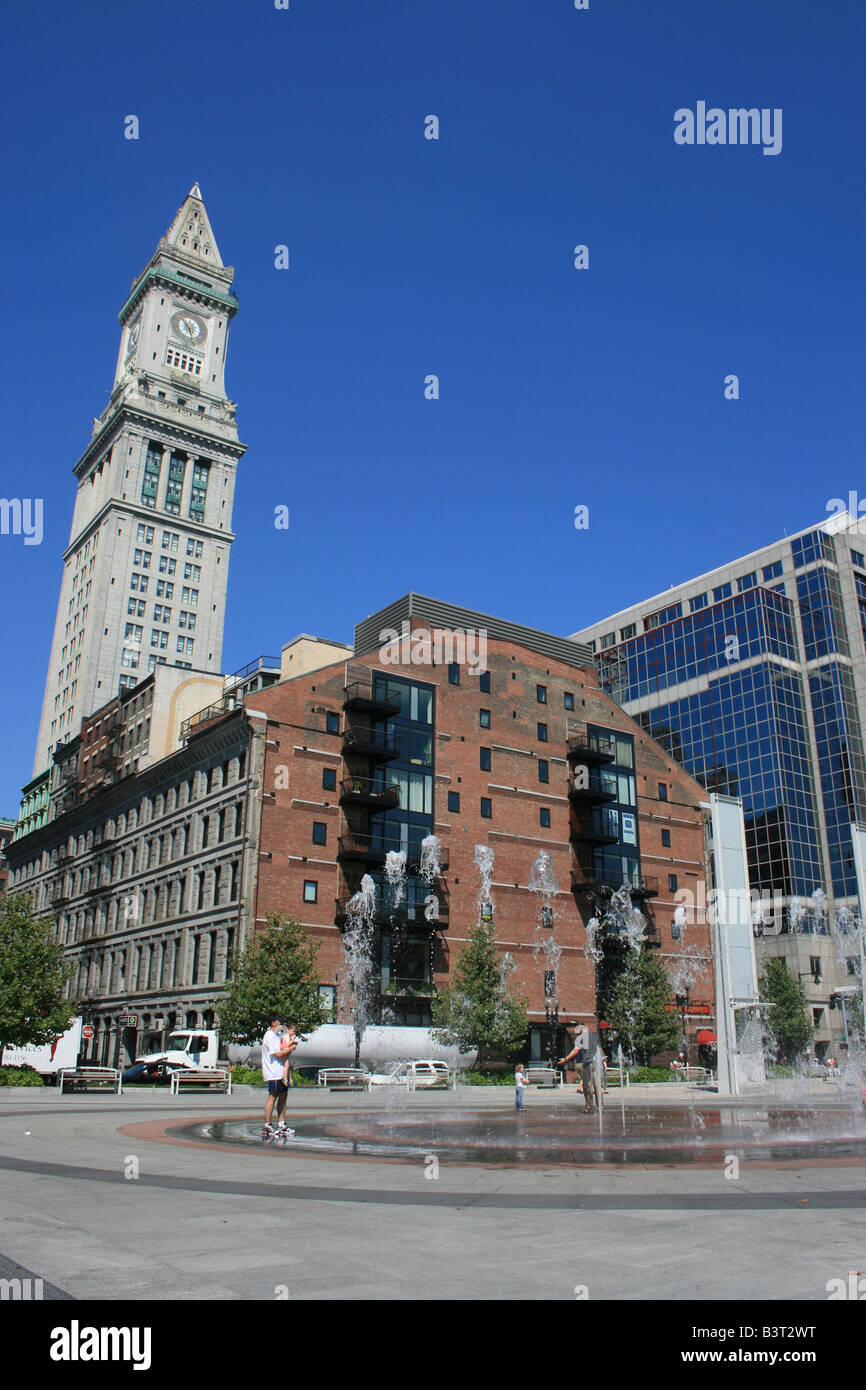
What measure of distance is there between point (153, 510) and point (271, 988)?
82.8 m

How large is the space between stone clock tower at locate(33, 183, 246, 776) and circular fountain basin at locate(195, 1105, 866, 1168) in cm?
8534

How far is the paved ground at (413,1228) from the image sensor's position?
5.36m

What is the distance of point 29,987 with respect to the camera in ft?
125

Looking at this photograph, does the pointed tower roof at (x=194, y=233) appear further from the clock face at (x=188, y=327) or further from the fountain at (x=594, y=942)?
the fountain at (x=594, y=942)

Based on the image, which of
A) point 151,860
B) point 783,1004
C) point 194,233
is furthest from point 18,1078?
point 194,233

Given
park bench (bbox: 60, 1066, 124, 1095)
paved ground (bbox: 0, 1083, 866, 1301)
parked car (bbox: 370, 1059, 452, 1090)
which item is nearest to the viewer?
paved ground (bbox: 0, 1083, 866, 1301)

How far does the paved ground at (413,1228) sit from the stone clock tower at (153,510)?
94.4 meters

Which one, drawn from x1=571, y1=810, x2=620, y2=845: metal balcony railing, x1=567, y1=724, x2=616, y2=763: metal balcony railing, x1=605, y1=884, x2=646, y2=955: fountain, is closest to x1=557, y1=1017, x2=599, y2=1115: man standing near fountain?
x1=571, y1=810, x2=620, y2=845: metal balcony railing

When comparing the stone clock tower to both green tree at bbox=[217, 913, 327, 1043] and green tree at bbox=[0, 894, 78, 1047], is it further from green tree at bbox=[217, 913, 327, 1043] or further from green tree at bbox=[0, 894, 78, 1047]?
green tree at bbox=[217, 913, 327, 1043]

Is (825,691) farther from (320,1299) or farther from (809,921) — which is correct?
(320,1299)

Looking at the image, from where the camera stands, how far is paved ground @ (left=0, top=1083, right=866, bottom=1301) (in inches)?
211

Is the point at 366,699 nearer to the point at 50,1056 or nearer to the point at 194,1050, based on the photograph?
the point at 194,1050

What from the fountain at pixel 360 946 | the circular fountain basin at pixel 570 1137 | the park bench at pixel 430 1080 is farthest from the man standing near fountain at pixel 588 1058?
the fountain at pixel 360 946

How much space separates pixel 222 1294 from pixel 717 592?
102653 mm
